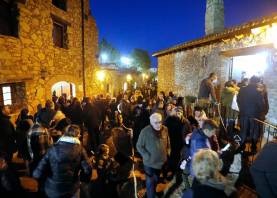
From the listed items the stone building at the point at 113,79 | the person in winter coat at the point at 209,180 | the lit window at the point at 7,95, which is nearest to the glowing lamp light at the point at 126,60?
the stone building at the point at 113,79

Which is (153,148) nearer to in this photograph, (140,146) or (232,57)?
(140,146)

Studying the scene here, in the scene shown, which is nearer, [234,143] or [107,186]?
[107,186]

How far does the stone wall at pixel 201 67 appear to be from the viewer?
707 cm

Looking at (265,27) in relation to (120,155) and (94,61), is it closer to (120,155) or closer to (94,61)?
(120,155)

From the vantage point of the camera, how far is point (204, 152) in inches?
95.9

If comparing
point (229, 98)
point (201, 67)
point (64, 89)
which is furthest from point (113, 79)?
point (229, 98)

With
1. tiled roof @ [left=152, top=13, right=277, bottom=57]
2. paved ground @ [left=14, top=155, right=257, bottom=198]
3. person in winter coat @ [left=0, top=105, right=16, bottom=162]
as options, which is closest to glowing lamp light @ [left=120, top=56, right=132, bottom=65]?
tiled roof @ [left=152, top=13, right=277, bottom=57]

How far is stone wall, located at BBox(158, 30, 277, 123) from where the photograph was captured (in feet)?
23.2

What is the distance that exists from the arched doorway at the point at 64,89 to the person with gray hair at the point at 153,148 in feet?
25.6

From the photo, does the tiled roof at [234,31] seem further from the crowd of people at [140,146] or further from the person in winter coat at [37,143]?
the person in winter coat at [37,143]

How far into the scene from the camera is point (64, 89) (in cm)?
1196

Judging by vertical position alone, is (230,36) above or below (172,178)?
above

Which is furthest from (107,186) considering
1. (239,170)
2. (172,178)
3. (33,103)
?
(33,103)

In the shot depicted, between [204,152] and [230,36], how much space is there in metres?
7.15
